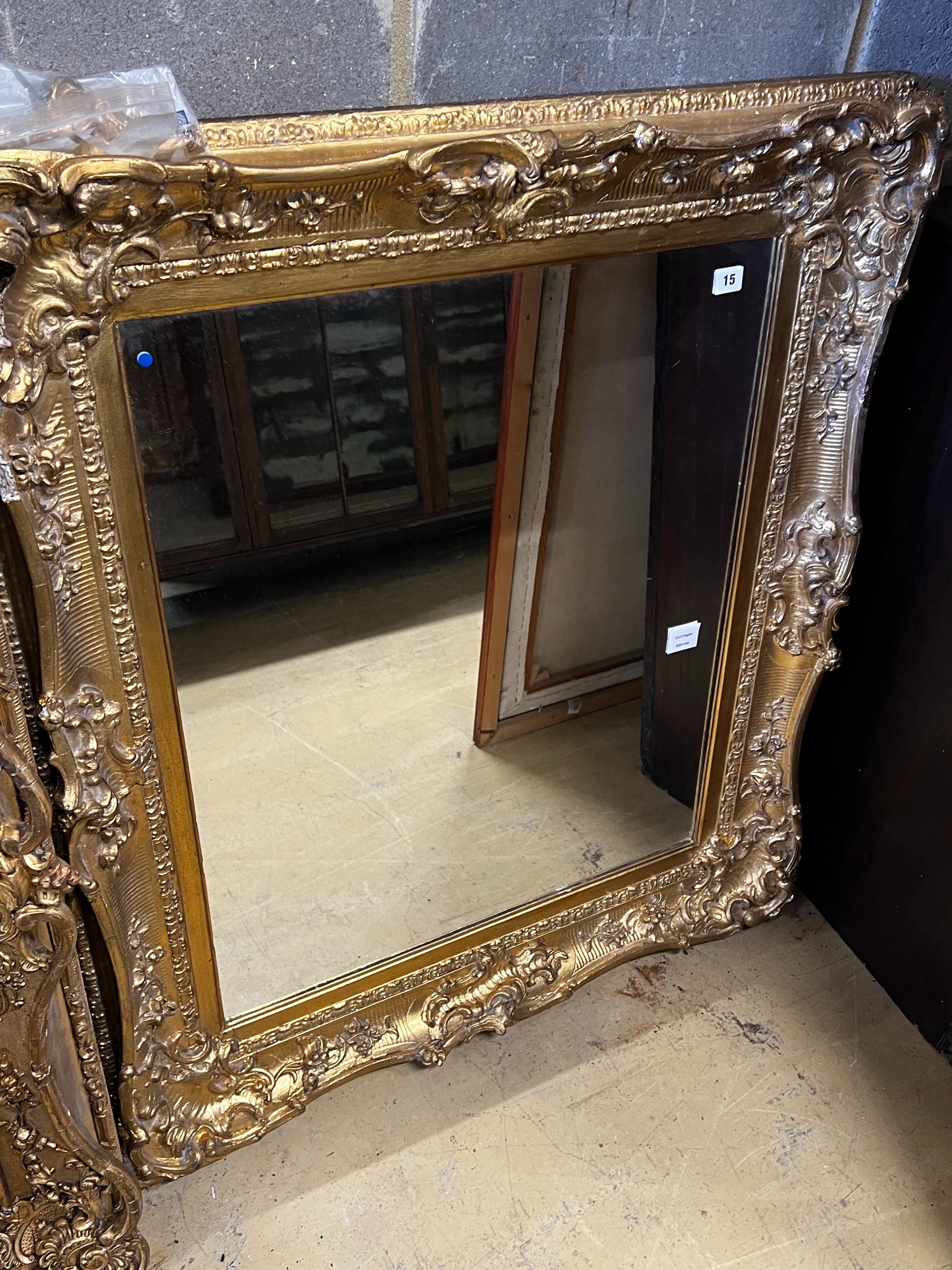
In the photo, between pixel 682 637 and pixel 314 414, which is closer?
pixel 314 414

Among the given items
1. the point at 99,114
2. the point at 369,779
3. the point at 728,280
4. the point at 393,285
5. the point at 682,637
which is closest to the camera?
the point at 99,114

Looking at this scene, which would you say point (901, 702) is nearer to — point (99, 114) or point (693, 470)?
point (693, 470)

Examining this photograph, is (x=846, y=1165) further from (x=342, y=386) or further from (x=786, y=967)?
(x=342, y=386)

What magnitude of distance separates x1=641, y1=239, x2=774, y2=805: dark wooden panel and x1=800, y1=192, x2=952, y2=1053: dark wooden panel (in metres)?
0.27

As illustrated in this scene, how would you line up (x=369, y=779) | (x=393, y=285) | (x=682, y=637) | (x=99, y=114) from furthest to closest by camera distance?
(x=682, y=637) → (x=369, y=779) → (x=393, y=285) → (x=99, y=114)

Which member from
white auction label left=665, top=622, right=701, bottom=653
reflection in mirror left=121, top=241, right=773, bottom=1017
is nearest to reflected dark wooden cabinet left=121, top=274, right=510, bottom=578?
reflection in mirror left=121, top=241, right=773, bottom=1017

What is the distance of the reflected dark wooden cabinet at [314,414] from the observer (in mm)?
1052

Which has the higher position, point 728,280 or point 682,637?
point 728,280

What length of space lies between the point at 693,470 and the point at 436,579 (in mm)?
399

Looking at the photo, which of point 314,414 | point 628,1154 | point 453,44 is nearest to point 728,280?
point 453,44

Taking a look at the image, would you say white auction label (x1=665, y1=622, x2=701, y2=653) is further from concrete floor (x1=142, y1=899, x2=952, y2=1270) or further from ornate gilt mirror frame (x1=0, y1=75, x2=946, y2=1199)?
concrete floor (x1=142, y1=899, x2=952, y2=1270)

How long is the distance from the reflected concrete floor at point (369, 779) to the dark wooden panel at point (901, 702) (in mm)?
330

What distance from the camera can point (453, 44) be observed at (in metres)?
1.09

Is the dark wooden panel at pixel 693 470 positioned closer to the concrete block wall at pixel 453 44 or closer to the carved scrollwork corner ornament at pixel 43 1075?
the concrete block wall at pixel 453 44
